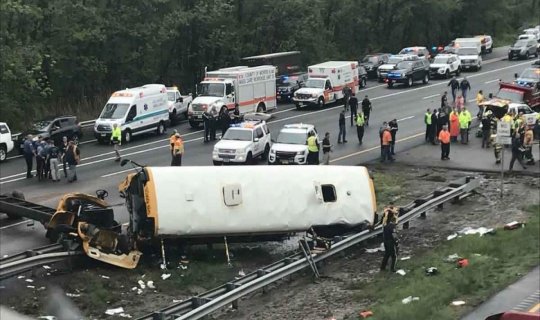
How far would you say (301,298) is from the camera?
58.5 ft

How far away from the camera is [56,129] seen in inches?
1496

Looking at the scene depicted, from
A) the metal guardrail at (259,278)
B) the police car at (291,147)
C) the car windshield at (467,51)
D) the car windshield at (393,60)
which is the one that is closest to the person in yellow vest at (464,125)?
the police car at (291,147)

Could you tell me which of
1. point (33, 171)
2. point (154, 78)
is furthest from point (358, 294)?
point (154, 78)

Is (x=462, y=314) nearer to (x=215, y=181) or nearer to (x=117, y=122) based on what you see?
(x=215, y=181)

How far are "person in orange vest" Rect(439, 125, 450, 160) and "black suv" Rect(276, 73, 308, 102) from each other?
19.1 metres

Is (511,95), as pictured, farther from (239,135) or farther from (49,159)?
(49,159)

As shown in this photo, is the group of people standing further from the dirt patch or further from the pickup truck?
the pickup truck

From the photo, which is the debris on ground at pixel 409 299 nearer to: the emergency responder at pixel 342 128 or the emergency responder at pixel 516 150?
the emergency responder at pixel 516 150

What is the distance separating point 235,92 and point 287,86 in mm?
7979

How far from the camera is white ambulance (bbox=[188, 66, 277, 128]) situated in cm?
4234

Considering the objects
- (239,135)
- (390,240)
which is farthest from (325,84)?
(390,240)

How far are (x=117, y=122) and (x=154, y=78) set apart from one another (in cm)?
1670

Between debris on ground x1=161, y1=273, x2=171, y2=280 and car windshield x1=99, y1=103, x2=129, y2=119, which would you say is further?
car windshield x1=99, y1=103, x2=129, y2=119

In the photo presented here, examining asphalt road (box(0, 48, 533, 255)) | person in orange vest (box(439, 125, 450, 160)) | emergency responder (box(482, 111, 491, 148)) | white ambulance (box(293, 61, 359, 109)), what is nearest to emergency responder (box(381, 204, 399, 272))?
asphalt road (box(0, 48, 533, 255))
